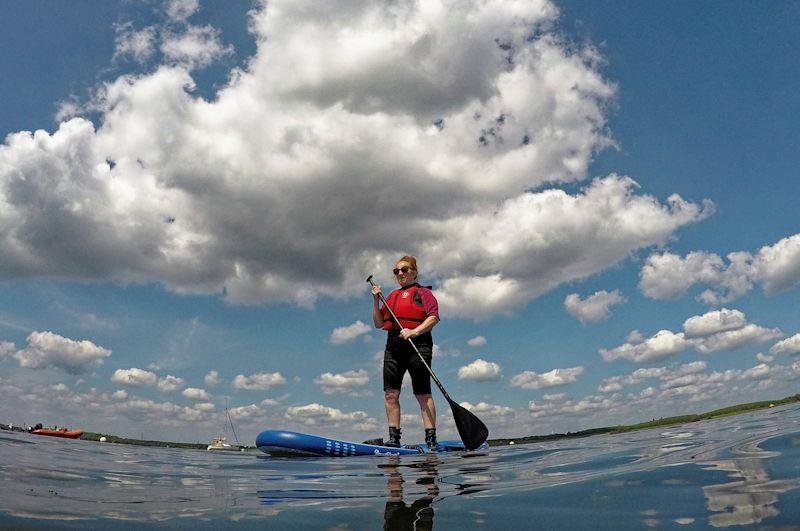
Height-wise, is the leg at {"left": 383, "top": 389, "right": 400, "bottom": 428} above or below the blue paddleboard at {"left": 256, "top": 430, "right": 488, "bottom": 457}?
above

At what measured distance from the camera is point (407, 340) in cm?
970

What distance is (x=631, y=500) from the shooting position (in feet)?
9.03

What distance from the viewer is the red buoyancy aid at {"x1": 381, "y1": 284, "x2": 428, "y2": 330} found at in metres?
9.84

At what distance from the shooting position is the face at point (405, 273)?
10.2 m

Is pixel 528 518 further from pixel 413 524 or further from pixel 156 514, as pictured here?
pixel 156 514

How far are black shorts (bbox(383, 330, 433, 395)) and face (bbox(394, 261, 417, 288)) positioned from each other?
3.69 feet

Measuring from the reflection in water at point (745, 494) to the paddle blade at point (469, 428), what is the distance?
19.8 feet

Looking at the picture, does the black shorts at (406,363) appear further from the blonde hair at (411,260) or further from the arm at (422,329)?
the blonde hair at (411,260)

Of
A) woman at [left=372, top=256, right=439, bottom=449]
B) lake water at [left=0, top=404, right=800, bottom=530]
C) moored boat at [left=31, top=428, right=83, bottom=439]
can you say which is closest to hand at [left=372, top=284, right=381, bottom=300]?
woman at [left=372, top=256, right=439, bottom=449]

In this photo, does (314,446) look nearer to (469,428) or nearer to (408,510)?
(469,428)

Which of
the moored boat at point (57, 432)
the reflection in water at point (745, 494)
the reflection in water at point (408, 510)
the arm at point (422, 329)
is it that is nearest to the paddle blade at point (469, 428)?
the arm at point (422, 329)

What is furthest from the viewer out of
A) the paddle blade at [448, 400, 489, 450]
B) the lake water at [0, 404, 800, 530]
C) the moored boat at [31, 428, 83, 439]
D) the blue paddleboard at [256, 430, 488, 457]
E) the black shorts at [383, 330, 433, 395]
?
the moored boat at [31, 428, 83, 439]

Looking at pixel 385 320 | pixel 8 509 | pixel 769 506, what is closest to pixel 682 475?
pixel 769 506

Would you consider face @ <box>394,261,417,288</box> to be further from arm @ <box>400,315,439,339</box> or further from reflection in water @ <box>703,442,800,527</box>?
reflection in water @ <box>703,442,800,527</box>
